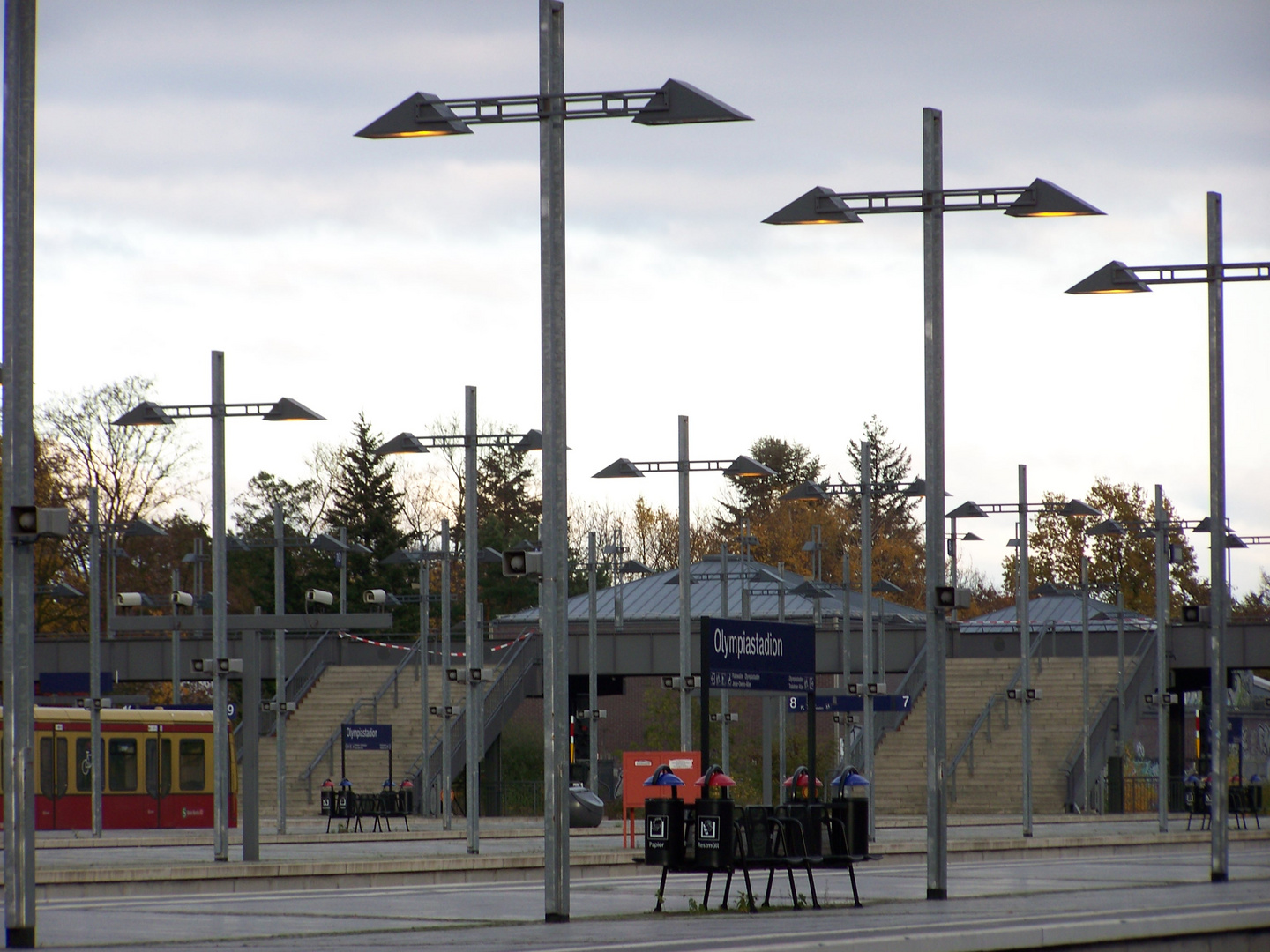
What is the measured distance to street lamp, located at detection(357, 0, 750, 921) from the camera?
17.3m

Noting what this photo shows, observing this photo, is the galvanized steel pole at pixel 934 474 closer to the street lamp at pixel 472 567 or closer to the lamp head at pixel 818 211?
the lamp head at pixel 818 211

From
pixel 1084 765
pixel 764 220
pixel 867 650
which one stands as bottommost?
pixel 1084 765

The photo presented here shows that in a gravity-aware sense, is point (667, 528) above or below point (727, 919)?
above

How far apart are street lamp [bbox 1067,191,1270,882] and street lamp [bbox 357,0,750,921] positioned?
8.62 meters

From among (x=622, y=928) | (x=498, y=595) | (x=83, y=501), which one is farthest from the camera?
(x=498, y=595)

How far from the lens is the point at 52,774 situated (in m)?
42.6

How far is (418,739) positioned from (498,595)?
4367 centimetres

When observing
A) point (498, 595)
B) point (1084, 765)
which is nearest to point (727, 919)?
point (1084, 765)

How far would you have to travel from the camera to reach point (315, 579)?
303ft

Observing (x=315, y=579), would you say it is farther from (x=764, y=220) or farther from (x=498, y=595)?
(x=764, y=220)

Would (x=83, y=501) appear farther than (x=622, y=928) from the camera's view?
Yes

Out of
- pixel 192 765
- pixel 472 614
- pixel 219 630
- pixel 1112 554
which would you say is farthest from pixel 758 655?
pixel 1112 554

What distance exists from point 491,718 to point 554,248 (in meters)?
42.6

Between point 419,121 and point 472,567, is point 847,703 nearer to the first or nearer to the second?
point 472,567
